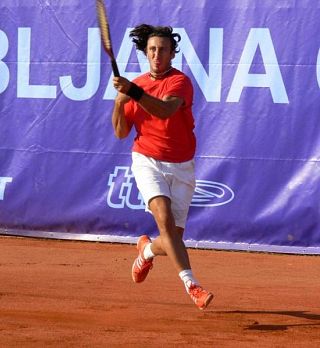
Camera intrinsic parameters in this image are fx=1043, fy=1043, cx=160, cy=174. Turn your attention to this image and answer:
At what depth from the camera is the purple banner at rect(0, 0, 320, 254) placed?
9.25 m

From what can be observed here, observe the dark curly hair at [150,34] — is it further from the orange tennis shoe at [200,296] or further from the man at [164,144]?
the orange tennis shoe at [200,296]

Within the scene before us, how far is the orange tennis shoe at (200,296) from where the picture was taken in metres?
5.92

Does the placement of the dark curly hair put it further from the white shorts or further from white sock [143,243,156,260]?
white sock [143,243,156,260]

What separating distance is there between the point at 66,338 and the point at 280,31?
4.65m

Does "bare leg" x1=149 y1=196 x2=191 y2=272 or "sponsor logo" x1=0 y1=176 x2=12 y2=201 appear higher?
"bare leg" x1=149 y1=196 x2=191 y2=272

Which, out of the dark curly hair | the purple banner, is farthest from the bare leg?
the purple banner

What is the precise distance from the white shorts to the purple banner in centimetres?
300

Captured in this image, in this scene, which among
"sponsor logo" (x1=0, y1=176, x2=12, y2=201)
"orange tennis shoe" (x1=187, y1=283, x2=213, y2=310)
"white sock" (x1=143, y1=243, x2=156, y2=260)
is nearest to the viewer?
"orange tennis shoe" (x1=187, y1=283, x2=213, y2=310)

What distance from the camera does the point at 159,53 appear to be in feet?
20.6

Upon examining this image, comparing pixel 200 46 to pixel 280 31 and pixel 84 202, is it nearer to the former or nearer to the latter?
pixel 280 31

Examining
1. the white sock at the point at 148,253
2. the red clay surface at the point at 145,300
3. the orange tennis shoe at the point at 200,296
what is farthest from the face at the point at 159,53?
the red clay surface at the point at 145,300

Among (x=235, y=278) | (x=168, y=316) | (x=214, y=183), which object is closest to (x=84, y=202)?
(x=214, y=183)

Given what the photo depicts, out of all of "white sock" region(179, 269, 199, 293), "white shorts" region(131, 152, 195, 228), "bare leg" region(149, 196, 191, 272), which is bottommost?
"white sock" region(179, 269, 199, 293)

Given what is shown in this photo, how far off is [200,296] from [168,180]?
2.56 feet
